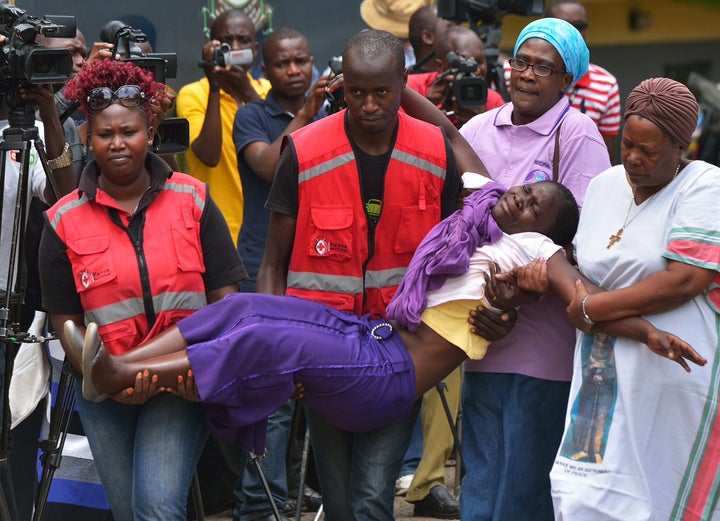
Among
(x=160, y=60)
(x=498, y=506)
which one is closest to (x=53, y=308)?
(x=160, y=60)

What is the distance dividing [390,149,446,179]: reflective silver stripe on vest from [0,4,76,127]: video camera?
129cm

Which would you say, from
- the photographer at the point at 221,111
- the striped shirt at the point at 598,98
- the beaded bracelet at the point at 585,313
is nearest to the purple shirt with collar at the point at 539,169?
the beaded bracelet at the point at 585,313

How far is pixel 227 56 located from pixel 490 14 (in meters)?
2.16

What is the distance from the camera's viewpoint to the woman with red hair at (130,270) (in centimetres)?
409

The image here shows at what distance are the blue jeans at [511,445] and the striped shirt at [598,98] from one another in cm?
328

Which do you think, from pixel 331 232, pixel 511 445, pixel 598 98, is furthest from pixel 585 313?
pixel 598 98

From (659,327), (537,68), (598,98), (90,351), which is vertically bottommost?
(90,351)

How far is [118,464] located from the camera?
4.17m

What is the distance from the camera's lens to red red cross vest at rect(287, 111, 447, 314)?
442 centimetres

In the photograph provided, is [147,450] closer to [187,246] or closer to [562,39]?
[187,246]

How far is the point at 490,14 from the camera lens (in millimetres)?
7816

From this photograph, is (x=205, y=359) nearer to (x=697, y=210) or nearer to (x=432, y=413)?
(x=697, y=210)

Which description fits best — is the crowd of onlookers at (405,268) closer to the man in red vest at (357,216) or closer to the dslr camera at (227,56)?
the man in red vest at (357,216)

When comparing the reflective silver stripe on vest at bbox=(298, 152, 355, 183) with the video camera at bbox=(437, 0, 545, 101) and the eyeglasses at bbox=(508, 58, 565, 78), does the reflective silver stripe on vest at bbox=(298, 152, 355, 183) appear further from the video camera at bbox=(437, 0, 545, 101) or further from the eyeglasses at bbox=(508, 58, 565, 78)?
the video camera at bbox=(437, 0, 545, 101)
